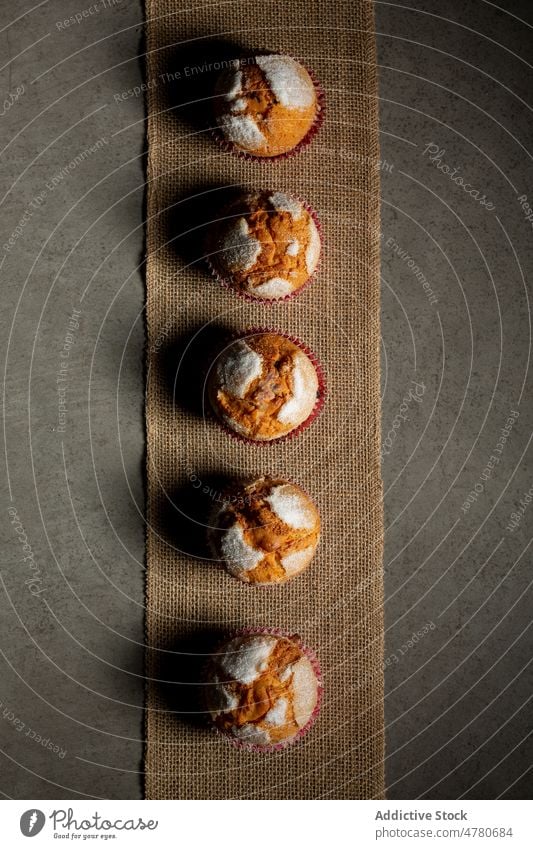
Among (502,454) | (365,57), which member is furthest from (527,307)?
(365,57)

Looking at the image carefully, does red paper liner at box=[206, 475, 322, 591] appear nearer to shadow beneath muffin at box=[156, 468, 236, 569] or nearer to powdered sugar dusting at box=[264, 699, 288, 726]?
shadow beneath muffin at box=[156, 468, 236, 569]

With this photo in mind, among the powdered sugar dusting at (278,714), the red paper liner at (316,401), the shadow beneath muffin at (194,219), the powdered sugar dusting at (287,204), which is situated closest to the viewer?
the powdered sugar dusting at (278,714)

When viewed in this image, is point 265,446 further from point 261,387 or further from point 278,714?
point 278,714

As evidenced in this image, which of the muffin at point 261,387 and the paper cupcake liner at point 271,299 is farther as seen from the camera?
the paper cupcake liner at point 271,299

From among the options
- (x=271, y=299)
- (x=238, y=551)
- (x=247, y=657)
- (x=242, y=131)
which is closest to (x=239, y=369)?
(x=271, y=299)

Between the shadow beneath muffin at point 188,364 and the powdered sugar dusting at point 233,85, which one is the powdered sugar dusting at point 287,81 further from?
the shadow beneath muffin at point 188,364
